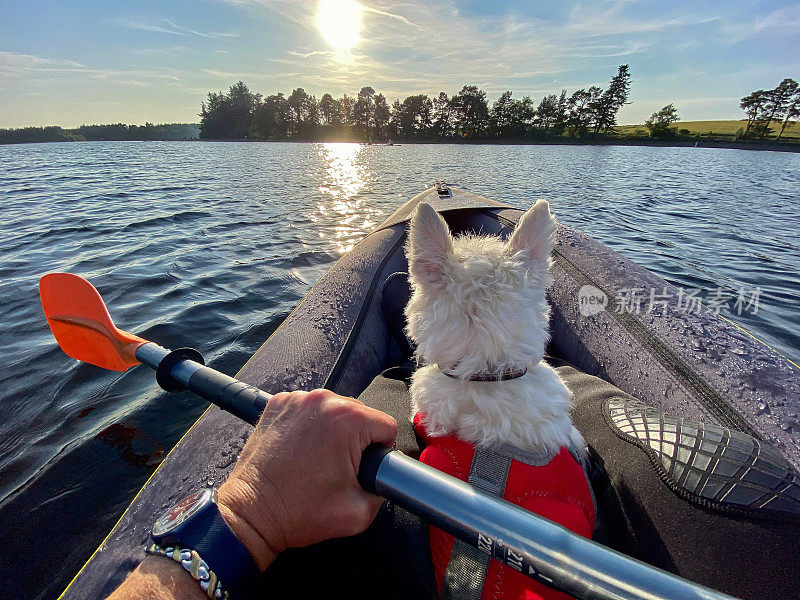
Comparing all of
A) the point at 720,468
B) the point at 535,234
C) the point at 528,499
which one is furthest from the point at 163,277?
the point at 720,468

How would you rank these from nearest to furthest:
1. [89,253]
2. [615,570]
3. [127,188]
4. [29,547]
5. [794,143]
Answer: [615,570], [29,547], [89,253], [127,188], [794,143]

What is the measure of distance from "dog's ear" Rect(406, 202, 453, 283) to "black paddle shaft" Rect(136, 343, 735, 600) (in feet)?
2.60

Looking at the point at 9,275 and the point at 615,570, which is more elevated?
the point at 615,570

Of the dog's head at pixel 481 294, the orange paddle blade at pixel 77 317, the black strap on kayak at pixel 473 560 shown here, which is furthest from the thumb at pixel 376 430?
the orange paddle blade at pixel 77 317

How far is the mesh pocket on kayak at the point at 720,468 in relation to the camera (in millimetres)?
1134

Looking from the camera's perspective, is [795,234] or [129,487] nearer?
[129,487]

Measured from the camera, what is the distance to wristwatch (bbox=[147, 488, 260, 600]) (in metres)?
0.92

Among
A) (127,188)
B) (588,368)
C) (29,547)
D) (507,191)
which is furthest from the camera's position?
(507,191)

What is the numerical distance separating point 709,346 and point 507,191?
16.6m

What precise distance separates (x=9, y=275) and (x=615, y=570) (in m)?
9.25

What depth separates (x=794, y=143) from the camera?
63312 mm

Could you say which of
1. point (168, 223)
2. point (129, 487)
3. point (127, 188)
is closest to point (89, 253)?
point (168, 223)

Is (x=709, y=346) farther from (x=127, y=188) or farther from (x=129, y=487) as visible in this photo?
(x=127, y=188)

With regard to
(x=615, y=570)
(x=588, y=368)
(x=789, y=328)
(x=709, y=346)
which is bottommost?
(x=789, y=328)
